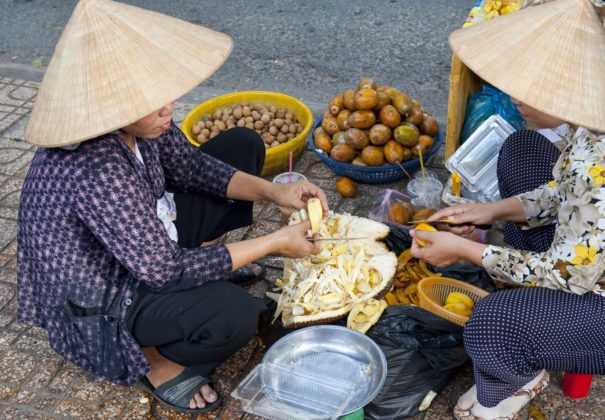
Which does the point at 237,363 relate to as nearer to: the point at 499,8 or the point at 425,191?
the point at 425,191

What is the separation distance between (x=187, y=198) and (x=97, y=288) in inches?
26.8

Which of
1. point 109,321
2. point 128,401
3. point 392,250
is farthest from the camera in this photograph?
point 392,250

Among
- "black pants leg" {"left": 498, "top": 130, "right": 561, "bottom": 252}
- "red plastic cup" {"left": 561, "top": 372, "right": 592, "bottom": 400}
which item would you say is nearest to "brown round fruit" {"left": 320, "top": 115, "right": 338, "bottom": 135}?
"black pants leg" {"left": 498, "top": 130, "right": 561, "bottom": 252}

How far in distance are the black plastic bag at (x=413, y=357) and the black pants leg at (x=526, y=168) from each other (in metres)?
0.53

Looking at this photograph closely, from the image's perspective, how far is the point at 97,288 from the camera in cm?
223

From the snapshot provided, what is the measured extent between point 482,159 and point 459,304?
1.04 m

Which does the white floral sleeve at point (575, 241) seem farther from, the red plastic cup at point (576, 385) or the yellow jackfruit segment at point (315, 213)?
the yellow jackfruit segment at point (315, 213)

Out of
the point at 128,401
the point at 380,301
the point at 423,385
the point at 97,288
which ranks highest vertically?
the point at 97,288

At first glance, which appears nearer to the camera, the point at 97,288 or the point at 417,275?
the point at 97,288

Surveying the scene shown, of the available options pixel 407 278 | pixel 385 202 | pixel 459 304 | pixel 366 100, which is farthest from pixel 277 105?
pixel 459 304

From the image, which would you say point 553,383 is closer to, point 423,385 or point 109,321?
point 423,385

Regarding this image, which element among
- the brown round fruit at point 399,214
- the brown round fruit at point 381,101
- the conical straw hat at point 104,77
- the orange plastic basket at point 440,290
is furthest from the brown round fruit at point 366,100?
the conical straw hat at point 104,77

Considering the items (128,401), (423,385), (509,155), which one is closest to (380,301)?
(423,385)

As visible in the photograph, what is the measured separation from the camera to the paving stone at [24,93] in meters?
4.88
